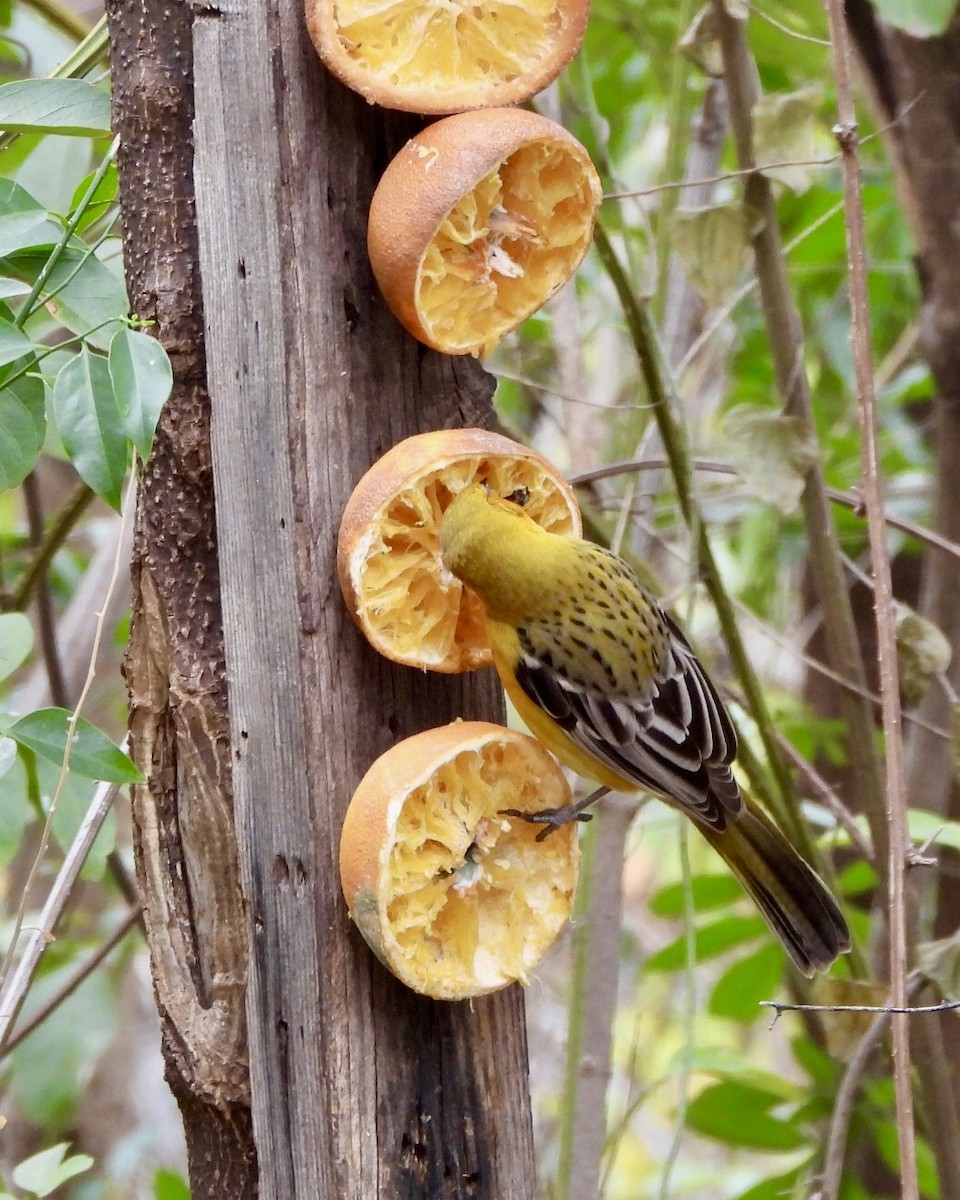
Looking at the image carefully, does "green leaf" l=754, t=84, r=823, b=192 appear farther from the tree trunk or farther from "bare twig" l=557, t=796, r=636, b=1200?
"bare twig" l=557, t=796, r=636, b=1200

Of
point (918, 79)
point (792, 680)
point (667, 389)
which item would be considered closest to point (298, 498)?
point (667, 389)

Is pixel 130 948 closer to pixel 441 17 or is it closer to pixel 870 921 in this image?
pixel 870 921

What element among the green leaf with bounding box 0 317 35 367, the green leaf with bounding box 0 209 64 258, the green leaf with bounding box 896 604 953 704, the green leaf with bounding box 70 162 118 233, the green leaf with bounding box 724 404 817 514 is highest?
the green leaf with bounding box 70 162 118 233

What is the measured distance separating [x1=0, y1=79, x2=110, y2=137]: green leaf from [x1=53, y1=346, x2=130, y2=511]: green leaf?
436 millimetres

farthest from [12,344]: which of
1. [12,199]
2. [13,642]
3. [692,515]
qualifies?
[692,515]

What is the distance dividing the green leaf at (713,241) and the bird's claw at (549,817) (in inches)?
42.3

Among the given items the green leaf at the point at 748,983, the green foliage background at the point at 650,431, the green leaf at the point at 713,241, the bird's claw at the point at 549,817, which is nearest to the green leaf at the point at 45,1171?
the green foliage background at the point at 650,431

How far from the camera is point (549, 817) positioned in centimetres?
186

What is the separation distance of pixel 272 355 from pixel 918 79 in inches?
71.6

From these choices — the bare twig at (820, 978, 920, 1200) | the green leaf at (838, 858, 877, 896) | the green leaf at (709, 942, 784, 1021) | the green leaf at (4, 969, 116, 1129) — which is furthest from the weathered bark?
the green leaf at (838, 858, 877, 896)

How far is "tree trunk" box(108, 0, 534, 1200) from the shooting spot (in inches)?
70.1

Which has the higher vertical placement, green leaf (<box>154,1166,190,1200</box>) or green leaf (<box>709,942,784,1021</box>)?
green leaf (<box>709,942,784,1021</box>)

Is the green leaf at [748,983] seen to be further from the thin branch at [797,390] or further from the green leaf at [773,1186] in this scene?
the thin branch at [797,390]

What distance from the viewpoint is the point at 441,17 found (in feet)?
6.03
